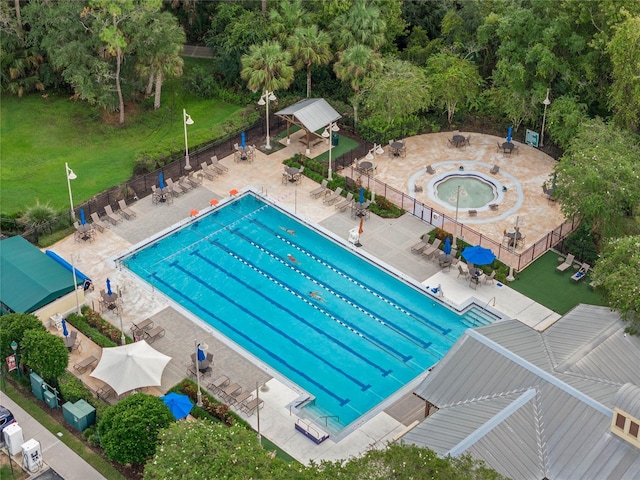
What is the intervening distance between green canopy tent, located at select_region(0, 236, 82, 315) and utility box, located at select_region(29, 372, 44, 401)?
14.1 feet

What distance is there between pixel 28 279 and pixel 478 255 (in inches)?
841

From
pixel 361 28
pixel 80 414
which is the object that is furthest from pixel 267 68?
pixel 80 414

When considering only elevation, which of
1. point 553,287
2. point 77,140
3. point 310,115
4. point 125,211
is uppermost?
point 310,115

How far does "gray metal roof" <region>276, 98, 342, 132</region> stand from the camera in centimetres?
5878

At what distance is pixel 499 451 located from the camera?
36.2 meters

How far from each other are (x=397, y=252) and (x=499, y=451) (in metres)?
17.8

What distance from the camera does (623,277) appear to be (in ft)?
138

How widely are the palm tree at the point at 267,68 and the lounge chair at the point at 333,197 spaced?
8897 millimetres

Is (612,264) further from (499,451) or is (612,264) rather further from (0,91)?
(0,91)

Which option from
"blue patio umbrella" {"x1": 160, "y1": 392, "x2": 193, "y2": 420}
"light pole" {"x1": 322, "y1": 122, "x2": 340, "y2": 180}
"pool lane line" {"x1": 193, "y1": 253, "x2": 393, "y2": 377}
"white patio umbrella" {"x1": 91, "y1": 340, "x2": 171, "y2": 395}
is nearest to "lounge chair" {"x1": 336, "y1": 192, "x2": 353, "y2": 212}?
"light pole" {"x1": 322, "y1": 122, "x2": 340, "y2": 180}

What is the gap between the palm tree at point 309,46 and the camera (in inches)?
2448

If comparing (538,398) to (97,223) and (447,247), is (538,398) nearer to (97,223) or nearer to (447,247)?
(447,247)

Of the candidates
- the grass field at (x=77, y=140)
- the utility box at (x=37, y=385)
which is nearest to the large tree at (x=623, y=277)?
the utility box at (x=37, y=385)

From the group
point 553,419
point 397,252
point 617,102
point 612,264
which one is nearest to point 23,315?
point 397,252
